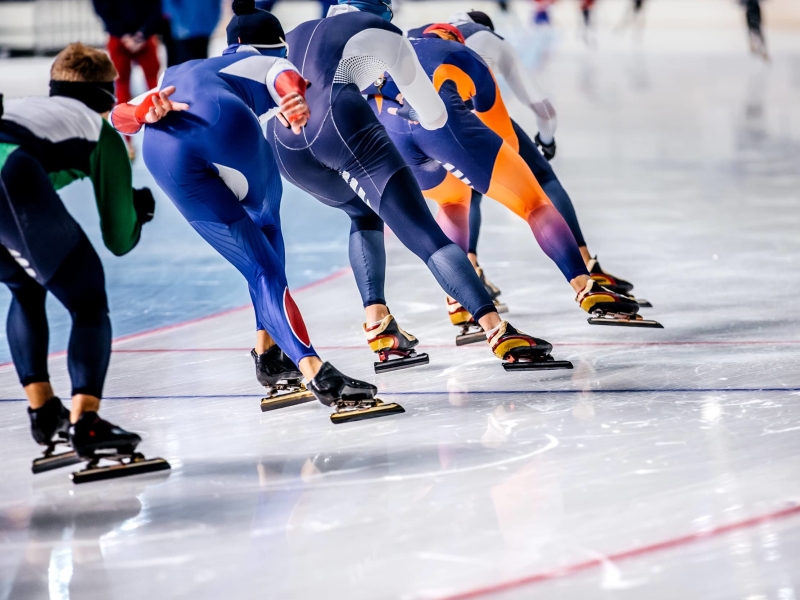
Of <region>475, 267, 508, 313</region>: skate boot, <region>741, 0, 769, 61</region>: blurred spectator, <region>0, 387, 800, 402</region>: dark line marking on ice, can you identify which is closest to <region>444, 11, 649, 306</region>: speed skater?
<region>475, 267, 508, 313</region>: skate boot

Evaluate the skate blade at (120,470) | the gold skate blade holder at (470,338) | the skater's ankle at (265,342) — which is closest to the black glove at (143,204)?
the skate blade at (120,470)

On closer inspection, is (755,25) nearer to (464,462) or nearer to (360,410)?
(360,410)

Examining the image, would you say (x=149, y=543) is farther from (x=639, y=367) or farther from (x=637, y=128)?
(x=637, y=128)

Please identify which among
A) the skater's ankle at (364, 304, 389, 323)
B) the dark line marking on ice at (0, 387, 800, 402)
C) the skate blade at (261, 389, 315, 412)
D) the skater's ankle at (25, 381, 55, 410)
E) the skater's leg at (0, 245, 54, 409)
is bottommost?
the dark line marking on ice at (0, 387, 800, 402)

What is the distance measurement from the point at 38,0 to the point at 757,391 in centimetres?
2166

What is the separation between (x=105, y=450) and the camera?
11.1 ft

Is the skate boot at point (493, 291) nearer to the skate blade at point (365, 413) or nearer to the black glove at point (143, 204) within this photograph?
the skate blade at point (365, 413)

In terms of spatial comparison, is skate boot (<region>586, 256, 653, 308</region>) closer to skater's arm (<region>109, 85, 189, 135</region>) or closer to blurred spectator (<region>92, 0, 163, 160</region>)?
skater's arm (<region>109, 85, 189, 135</region>)

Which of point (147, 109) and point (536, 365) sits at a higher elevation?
point (147, 109)

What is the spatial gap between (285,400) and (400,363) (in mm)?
615

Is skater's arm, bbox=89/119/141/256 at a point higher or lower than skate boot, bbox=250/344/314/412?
higher

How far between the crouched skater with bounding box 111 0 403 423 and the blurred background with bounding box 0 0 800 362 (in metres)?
1.66

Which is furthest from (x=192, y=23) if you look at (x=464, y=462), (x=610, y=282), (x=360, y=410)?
(x=464, y=462)

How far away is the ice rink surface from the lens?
2668 millimetres
